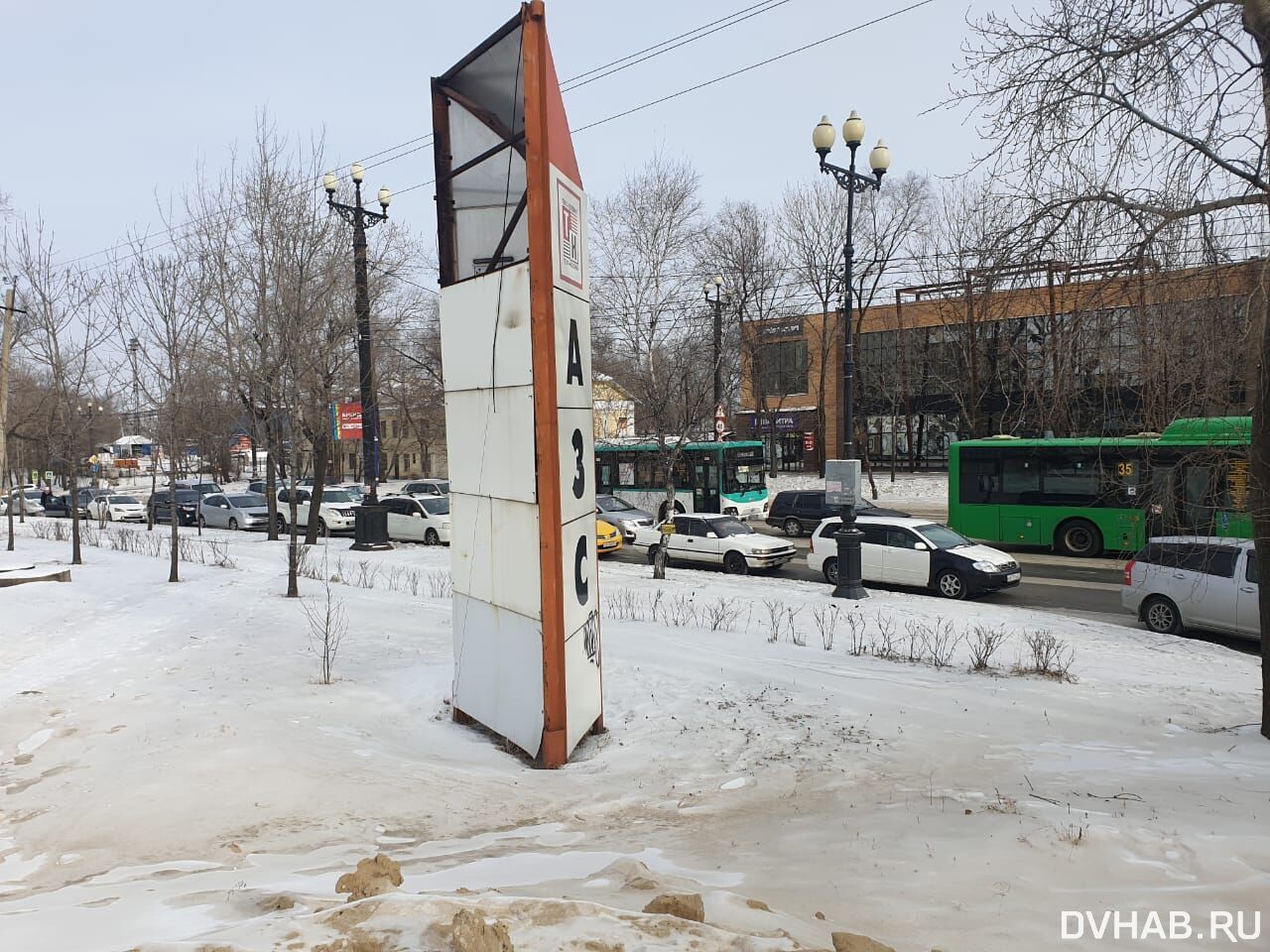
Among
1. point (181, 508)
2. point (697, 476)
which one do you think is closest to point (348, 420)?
point (697, 476)

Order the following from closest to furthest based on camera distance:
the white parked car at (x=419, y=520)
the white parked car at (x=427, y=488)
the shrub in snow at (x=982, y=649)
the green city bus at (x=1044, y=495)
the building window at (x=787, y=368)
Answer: the shrub in snow at (x=982, y=649), the green city bus at (x=1044, y=495), the white parked car at (x=419, y=520), the white parked car at (x=427, y=488), the building window at (x=787, y=368)

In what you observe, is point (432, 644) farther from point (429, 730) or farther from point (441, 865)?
point (441, 865)

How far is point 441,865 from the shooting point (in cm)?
425

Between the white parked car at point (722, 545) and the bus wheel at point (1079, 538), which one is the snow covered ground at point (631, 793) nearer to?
the white parked car at point (722, 545)

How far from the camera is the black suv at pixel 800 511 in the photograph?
2522cm

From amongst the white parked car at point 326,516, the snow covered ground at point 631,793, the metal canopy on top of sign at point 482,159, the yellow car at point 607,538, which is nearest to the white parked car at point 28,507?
the white parked car at point 326,516

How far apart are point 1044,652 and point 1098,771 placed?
12.0 feet

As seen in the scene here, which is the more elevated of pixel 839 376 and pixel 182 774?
pixel 839 376

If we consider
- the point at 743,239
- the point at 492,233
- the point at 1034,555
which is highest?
the point at 743,239

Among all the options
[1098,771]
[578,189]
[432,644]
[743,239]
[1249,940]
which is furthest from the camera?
[743,239]

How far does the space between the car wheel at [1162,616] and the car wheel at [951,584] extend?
10.5 feet

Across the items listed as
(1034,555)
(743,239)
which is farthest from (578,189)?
(743,239)

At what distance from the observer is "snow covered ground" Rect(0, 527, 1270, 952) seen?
139 inches

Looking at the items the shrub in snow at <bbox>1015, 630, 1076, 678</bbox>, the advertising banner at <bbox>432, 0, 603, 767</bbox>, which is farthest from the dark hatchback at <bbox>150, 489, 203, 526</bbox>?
the shrub in snow at <bbox>1015, 630, 1076, 678</bbox>
